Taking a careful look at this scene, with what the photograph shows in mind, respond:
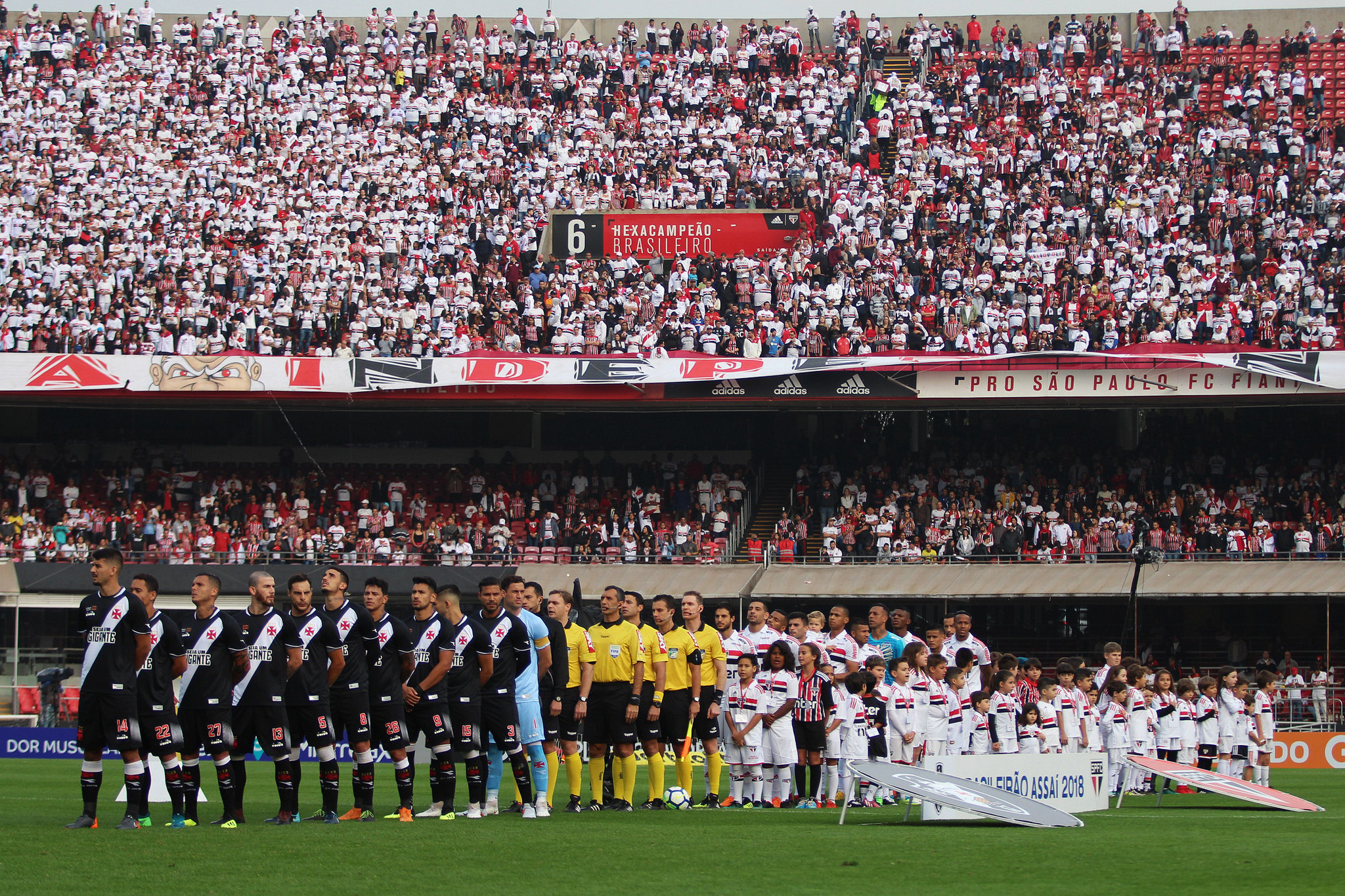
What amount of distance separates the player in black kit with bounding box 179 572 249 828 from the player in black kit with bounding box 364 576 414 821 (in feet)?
3.20

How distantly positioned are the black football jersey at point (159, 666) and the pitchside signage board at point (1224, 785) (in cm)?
811

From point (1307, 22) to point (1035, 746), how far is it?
3357 cm

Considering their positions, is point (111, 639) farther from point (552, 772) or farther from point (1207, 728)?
point (1207, 728)

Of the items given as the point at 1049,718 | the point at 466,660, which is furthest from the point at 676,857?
the point at 1049,718

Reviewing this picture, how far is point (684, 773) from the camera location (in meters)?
14.2

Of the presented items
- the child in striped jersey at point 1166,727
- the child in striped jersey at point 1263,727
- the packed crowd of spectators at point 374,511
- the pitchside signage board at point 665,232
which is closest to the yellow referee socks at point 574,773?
the child in striped jersey at point 1166,727

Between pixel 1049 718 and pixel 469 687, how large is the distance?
6729mm

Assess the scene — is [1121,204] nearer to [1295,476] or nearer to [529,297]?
[1295,476]

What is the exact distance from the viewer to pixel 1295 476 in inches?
1323

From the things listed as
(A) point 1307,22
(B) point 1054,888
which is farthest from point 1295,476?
(B) point 1054,888

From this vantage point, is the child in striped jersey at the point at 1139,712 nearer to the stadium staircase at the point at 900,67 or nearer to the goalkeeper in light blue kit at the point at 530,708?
the goalkeeper in light blue kit at the point at 530,708

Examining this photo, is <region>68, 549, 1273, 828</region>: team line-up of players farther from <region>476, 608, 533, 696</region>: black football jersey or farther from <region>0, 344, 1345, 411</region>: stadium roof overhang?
<region>0, 344, 1345, 411</region>: stadium roof overhang

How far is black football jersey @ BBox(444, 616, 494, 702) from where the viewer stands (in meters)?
12.5

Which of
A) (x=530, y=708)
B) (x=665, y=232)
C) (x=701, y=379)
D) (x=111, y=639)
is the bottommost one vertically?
(x=530, y=708)
